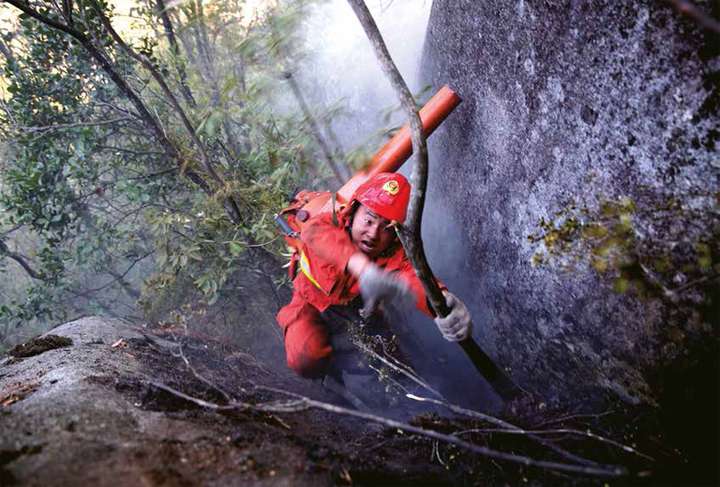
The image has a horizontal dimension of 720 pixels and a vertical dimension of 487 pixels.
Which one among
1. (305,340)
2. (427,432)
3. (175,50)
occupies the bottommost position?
(305,340)

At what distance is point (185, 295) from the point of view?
5480 mm

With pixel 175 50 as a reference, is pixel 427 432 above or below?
below

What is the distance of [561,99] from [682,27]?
660 millimetres

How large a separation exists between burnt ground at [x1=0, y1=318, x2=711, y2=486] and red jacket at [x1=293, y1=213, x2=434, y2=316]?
83cm

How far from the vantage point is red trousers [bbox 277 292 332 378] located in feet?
11.5

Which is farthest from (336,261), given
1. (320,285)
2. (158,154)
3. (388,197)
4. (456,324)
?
(158,154)

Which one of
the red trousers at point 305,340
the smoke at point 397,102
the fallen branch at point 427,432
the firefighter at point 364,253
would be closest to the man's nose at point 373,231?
the firefighter at point 364,253

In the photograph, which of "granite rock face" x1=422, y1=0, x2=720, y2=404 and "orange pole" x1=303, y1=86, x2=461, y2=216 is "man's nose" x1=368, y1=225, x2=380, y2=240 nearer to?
"orange pole" x1=303, y1=86, x2=461, y2=216

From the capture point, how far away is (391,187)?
2.90m

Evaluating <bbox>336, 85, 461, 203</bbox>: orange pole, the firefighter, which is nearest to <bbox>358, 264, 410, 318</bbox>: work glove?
the firefighter

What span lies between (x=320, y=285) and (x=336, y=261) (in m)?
0.25

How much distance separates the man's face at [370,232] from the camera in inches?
117

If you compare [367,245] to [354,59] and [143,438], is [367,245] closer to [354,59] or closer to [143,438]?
[143,438]

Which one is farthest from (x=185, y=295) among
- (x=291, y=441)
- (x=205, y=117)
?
(x=291, y=441)
